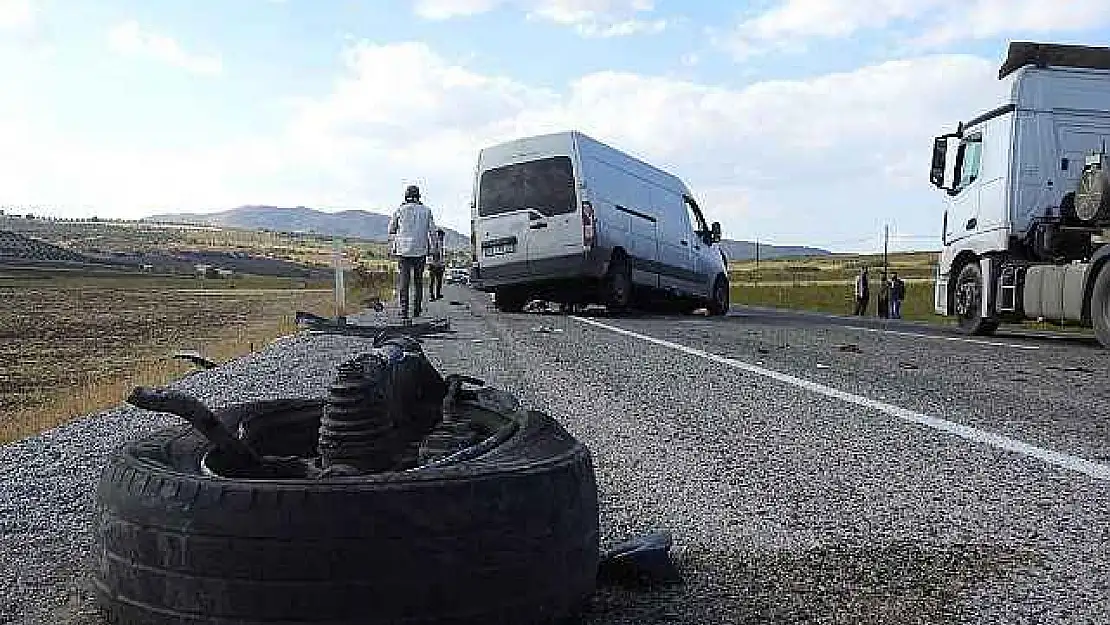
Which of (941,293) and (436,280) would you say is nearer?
(941,293)

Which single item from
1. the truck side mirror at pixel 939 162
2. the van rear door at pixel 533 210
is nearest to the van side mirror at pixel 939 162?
the truck side mirror at pixel 939 162

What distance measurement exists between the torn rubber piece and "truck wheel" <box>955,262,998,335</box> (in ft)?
44.0

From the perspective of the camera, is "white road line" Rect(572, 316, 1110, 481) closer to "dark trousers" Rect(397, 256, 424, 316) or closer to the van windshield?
"dark trousers" Rect(397, 256, 424, 316)

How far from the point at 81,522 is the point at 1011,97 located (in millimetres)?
13432

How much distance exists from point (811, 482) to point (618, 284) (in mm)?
12774

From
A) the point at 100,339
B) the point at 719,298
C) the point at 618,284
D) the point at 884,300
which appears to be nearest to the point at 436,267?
the point at 100,339

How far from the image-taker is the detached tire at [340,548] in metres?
1.87

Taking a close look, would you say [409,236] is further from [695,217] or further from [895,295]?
[895,295]

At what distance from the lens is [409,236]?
14766 mm

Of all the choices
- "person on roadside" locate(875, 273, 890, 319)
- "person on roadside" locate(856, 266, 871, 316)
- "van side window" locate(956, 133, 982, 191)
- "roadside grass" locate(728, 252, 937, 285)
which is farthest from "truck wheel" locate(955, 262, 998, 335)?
"roadside grass" locate(728, 252, 937, 285)

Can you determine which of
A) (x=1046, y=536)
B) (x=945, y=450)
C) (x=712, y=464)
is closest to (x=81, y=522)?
(x=712, y=464)

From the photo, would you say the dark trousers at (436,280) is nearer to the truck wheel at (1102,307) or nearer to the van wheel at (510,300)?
the van wheel at (510,300)

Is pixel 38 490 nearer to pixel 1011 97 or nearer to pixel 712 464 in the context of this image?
pixel 712 464

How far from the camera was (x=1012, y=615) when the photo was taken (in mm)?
2248
